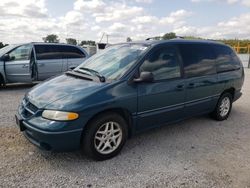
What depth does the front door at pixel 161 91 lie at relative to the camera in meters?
3.70

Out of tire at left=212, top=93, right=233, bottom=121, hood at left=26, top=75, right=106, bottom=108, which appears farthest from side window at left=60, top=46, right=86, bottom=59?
tire at left=212, top=93, right=233, bottom=121

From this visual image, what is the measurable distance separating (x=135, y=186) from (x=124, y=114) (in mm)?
1062

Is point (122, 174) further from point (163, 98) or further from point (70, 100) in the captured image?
point (163, 98)

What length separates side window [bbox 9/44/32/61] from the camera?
8250mm

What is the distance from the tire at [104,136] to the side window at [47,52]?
597 cm

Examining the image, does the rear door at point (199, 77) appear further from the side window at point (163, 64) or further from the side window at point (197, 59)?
the side window at point (163, 64)

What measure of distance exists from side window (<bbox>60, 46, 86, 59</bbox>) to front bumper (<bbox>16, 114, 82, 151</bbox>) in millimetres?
6299

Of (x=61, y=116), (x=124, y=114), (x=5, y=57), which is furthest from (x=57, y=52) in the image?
(x=61, y=116)

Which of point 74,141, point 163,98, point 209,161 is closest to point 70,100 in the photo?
point 74,141

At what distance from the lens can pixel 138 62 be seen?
12.1ft

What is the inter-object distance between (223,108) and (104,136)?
10.2 feet

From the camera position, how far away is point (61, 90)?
3400 millimetres

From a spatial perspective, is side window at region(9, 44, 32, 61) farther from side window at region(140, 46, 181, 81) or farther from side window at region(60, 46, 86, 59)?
side window at region(140, 46, 181, 81)

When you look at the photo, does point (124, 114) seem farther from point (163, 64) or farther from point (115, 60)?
point (163, 64)
